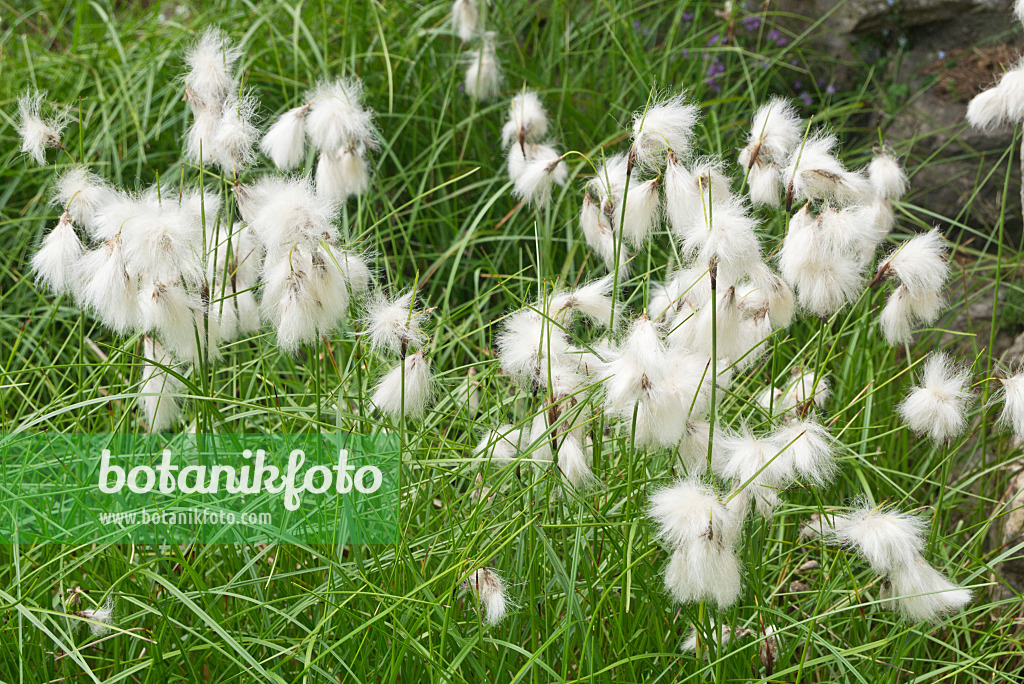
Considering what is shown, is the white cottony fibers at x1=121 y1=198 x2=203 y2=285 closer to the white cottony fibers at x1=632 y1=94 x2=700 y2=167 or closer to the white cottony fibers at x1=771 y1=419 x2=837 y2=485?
the white cottony fibers at x1=632 y1=94 x2=700 y2=167

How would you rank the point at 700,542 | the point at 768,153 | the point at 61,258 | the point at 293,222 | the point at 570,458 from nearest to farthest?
the point at 700,542, the point at 570,458, the point at 293,222, the point at 61,258, the point at 768,153

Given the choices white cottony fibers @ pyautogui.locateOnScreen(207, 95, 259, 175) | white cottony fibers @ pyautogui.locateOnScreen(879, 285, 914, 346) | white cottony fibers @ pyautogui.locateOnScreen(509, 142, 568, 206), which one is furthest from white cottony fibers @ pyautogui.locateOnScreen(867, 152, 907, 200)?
white cottony fibers @ pyautogui.locateOnScreen(207, 95, 259, 175)

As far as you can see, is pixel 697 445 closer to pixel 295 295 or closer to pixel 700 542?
pixel 700 542

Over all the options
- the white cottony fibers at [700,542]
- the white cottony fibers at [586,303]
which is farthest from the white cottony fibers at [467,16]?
the white cottony fibers at [700,542]

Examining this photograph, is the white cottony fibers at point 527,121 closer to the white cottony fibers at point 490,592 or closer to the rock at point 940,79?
the white cottony fibers at point 490,592

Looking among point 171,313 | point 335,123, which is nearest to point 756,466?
point 171,313
